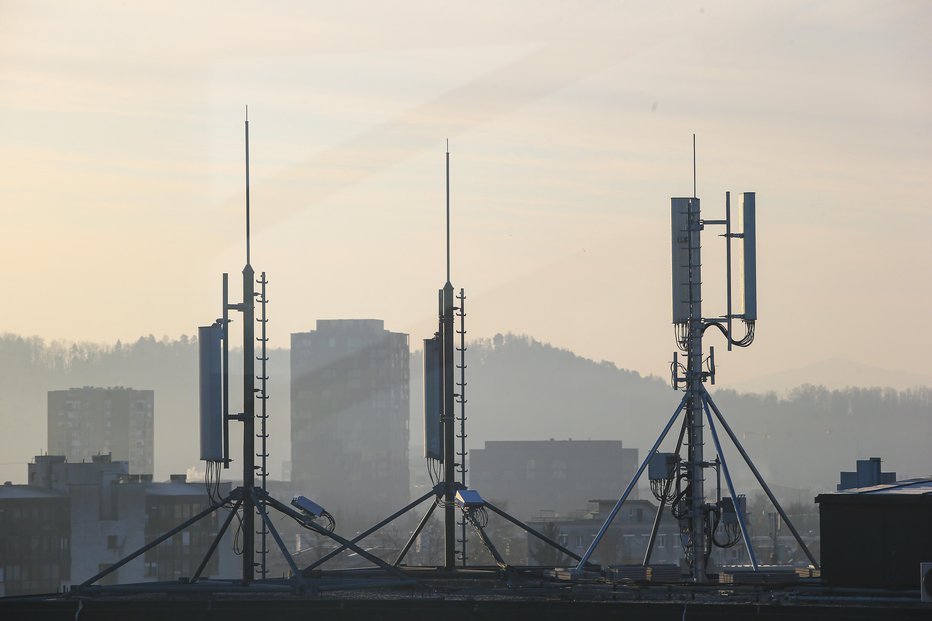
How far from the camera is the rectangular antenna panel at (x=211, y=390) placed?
43.3 metres

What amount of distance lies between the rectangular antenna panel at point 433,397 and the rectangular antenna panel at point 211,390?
712 centimetres

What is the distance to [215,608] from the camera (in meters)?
40.2

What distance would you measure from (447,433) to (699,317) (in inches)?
299

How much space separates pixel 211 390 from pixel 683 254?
1329cm

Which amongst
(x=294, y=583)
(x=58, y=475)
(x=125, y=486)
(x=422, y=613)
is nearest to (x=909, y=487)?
(x=422, y=613)

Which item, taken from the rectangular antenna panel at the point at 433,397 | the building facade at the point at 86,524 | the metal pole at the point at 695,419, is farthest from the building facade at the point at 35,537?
the metal pole at the point at 695,419

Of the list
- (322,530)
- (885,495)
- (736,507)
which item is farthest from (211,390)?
(885,495)

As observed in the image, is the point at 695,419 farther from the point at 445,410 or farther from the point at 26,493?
the point at 26,493

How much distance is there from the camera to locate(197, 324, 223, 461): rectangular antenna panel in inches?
1706

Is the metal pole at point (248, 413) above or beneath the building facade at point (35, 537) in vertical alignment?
above

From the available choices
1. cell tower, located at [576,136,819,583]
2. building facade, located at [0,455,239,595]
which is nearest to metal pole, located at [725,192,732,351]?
cell tower, located at [576,136,819,583]

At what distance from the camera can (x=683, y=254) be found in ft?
156

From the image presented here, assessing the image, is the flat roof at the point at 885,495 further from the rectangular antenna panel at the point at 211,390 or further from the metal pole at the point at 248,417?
the rectangular antenna panel at the point at 211,390

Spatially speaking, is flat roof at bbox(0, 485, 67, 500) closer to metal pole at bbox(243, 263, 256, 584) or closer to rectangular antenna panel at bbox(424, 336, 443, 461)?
rectangular antenna panel at bbox(424, 336, 443, 461)
